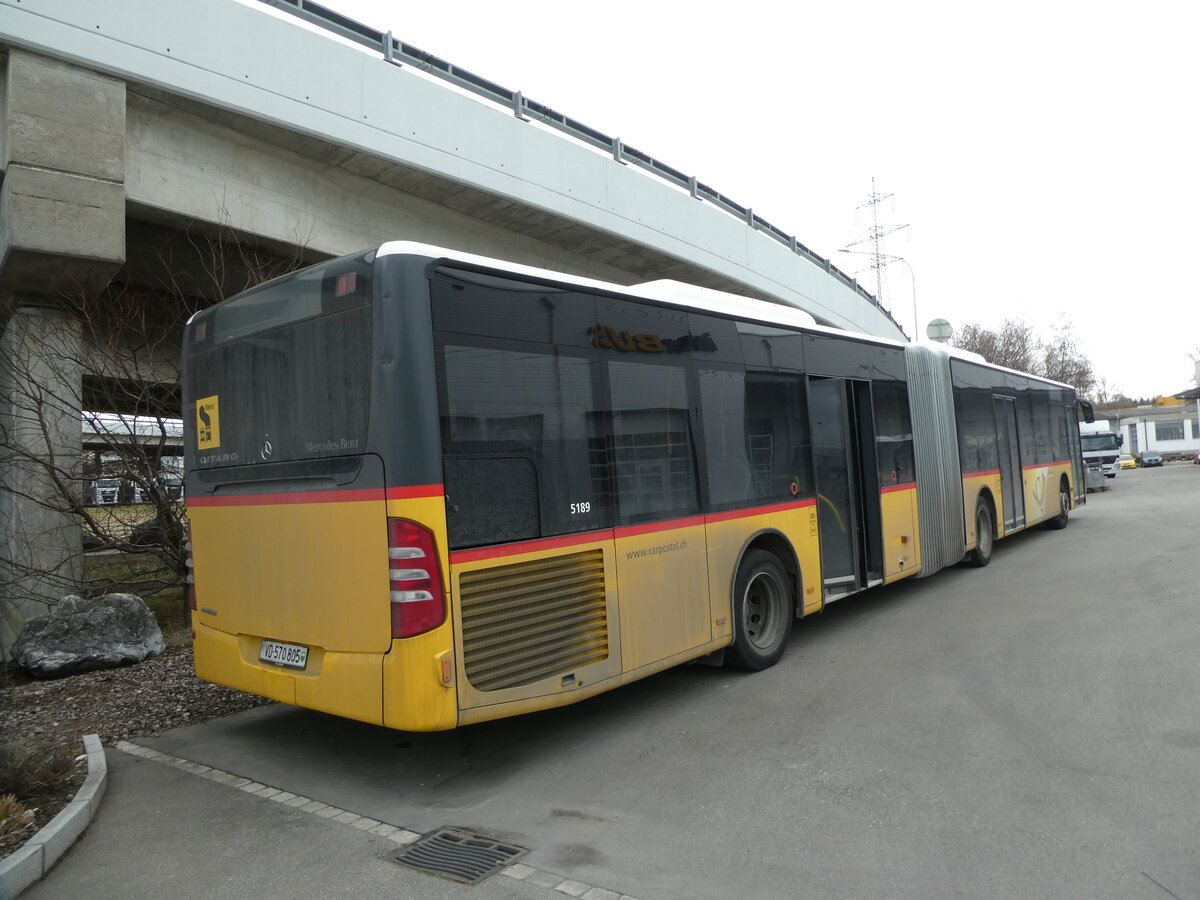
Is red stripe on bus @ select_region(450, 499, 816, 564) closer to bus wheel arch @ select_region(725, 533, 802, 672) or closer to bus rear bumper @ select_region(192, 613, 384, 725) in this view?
bus wheel arch @ select_region(725, 533, 802, 672)

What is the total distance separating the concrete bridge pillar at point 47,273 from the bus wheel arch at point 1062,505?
17121mm

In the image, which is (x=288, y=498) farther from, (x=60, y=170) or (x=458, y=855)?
(x=60, y=170)

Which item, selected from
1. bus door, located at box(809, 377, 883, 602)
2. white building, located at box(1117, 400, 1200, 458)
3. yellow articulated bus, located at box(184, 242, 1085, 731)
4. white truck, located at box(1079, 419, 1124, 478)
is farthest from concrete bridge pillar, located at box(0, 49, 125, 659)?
white building, located at box(1117, 400, 1200, 458)

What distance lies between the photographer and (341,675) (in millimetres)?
4918

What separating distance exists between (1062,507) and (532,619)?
15.9 m

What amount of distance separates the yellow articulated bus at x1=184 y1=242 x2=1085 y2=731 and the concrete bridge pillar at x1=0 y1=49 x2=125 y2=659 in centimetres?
500

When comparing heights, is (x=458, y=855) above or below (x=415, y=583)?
below

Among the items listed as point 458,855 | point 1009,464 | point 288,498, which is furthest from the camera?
point 1009,464

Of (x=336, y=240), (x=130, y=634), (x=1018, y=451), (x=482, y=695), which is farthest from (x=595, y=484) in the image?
(x=1018, y=451)

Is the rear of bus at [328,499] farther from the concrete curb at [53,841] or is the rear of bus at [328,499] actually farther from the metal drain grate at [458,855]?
the concrete curb at [53,841]

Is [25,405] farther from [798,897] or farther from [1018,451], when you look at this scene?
[1018,451]

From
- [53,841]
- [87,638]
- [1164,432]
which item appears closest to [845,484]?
[53,841]

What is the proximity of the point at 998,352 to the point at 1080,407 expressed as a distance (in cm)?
4058

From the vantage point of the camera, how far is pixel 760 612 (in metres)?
7.66
